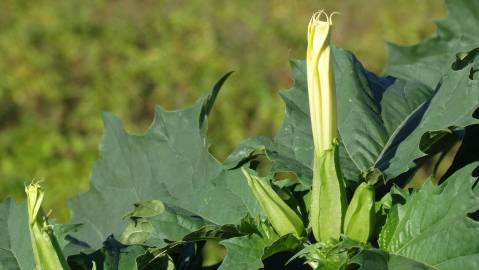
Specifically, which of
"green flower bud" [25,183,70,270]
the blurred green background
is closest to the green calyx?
"green flower bud" [25,183,70,270]

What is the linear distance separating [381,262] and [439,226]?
0.07m

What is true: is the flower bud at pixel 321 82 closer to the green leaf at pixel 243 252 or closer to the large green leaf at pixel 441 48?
the green leaf at pixel 243 252

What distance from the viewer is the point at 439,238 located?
0.93 m

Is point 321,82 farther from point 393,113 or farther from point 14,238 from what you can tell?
point 14,238

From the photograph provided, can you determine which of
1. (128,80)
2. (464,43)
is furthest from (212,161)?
(128,80)

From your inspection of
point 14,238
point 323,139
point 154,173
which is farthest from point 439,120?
point 14,238

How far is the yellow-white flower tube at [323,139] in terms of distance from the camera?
97cm

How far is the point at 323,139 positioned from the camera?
1011mm

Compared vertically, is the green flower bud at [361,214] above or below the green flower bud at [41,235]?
below

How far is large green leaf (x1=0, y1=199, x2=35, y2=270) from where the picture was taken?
3.68 ft

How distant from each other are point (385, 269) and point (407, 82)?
17.4 inches

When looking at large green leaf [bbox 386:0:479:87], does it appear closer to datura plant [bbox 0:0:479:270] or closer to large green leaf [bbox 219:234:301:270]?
datura plant [bbox 0:0:479:270]

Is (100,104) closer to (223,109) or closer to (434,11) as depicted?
(223,109)

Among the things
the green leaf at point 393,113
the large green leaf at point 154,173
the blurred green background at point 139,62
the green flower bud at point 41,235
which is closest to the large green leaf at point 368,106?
the green leaf at point 393,113
